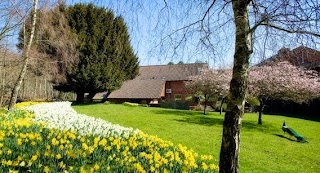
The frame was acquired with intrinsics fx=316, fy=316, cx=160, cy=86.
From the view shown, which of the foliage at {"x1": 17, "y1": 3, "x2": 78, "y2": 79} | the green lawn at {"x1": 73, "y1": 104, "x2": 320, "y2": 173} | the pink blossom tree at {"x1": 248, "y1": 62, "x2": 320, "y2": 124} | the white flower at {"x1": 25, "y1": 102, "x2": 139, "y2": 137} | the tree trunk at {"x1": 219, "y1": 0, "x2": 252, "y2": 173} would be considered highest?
the foliage at {"x1": 17, "y1": 3, "x2": 78, "y2": 79}

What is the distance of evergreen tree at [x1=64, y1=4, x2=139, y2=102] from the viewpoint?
3238cm

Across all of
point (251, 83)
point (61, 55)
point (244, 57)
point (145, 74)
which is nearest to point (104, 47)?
point (61, 55)

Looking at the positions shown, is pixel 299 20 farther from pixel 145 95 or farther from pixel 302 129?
pixel 145 95

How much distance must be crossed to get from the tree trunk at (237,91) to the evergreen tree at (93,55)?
1123 inches

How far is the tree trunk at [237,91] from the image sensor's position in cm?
330

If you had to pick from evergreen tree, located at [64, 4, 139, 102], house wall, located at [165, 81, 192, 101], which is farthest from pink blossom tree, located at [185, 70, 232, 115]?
house wall, located at [165, 81, 192, 101]

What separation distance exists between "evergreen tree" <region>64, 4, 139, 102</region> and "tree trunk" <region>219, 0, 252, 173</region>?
28529 mm

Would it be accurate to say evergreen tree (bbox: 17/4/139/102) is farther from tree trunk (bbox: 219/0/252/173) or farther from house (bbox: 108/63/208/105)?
tree trunk (bbox: 219/0/252/173)

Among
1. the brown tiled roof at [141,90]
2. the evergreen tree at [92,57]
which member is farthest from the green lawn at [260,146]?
Result: the brown tiled roof at [141,90]

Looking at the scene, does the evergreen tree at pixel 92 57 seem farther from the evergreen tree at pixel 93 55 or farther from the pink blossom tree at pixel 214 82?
the pink blossom tree at pixel 214 82

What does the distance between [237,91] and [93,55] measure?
30.7 m

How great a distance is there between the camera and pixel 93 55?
32.8 m

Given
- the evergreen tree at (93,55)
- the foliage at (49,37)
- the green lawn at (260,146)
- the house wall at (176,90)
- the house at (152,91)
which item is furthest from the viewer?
the house wall at (176,90)

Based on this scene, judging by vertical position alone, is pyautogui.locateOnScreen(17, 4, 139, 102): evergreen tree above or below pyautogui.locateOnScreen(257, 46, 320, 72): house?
above
